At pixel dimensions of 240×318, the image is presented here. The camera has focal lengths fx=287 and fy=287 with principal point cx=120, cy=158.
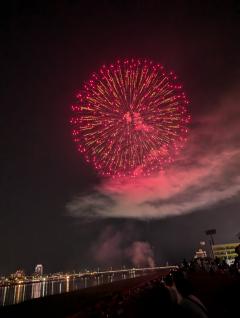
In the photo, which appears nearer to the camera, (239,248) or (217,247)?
(239,248)

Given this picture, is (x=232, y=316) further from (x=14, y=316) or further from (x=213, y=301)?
(x=14, y=316)

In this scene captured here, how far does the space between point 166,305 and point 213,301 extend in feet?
8.11

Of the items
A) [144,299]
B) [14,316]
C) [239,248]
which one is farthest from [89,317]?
[239,248]

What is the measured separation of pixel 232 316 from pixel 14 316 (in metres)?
25.9

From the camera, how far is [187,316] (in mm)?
4633

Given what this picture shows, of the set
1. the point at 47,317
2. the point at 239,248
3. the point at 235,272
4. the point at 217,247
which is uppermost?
the point at 217,247

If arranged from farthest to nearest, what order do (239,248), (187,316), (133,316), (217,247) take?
(217,247), (239,248), (133,316), (187,316)

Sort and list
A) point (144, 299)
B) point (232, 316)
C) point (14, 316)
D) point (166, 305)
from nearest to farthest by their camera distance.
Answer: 1. point (232, 316)
2. point (166, 305)
3. point (144, 299)
4. point (14, 316)

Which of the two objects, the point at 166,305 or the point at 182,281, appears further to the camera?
the point at 166,305

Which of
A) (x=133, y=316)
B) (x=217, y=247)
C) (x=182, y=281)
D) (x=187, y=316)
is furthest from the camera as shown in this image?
(x=217, y=247)

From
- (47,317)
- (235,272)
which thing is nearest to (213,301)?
(235,272)

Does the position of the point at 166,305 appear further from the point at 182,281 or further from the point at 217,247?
the point at 217,247

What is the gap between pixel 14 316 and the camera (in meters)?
29.0

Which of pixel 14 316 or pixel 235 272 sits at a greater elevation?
pixel 235 272
